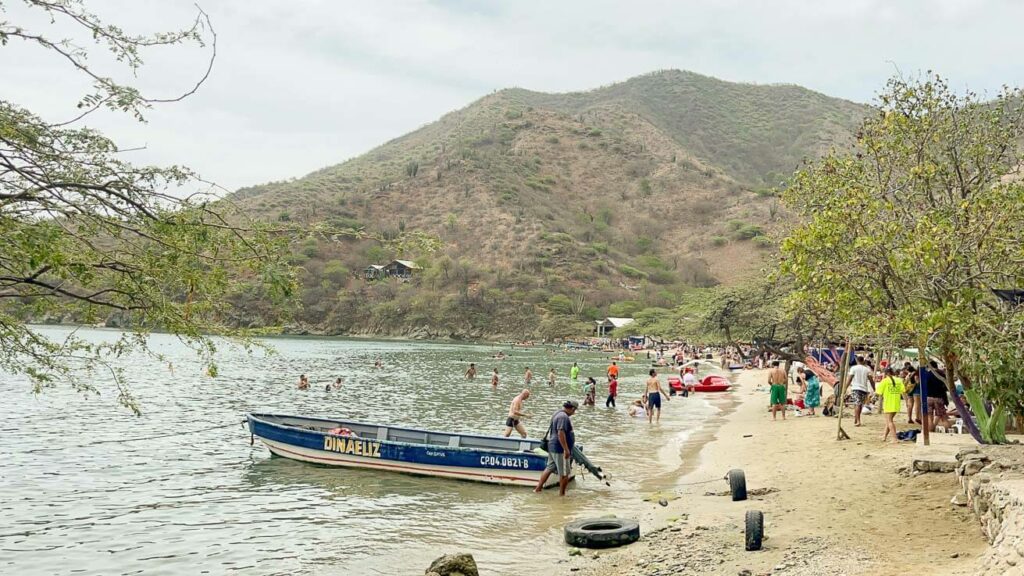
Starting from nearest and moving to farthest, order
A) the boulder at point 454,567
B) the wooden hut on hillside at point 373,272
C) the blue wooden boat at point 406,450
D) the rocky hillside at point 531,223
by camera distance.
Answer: the boulder at point 454,567 → the blue wooden boat at point 406,450 → the rocky hillside at point 531,223 → the wooden hut on hillside at point 373,272

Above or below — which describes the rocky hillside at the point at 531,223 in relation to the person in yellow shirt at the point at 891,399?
above

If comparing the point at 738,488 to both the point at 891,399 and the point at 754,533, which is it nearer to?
the point at 754,533

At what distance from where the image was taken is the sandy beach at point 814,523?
8.46 metres

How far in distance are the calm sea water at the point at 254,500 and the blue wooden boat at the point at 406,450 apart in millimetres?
319

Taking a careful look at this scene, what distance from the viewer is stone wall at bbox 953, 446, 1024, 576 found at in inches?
251

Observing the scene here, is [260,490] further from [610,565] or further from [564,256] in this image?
[564,256]

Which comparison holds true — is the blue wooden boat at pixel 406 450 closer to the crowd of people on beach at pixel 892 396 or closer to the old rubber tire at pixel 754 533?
the old rubber tire at pixel 754 533

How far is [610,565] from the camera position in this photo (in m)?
9.99

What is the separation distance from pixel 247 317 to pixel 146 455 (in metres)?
90.7

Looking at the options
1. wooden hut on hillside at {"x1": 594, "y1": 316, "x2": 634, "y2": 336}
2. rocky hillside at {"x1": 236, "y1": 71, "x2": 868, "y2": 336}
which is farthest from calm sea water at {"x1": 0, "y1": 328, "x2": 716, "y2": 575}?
wooden hut on hillside at {"x1": 594, "y1": 316, "x2": 634, "y2": 336}

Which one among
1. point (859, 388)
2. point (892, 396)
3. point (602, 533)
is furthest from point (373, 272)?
point (602, 533)

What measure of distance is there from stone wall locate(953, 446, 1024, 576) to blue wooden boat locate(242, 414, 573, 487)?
787 centimetres

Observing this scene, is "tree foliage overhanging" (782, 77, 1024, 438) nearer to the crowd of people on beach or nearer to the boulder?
the crowd of people on beach

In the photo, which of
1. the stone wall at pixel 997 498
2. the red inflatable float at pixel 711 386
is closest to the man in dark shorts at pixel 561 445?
the stone wall at pixel 997 498
